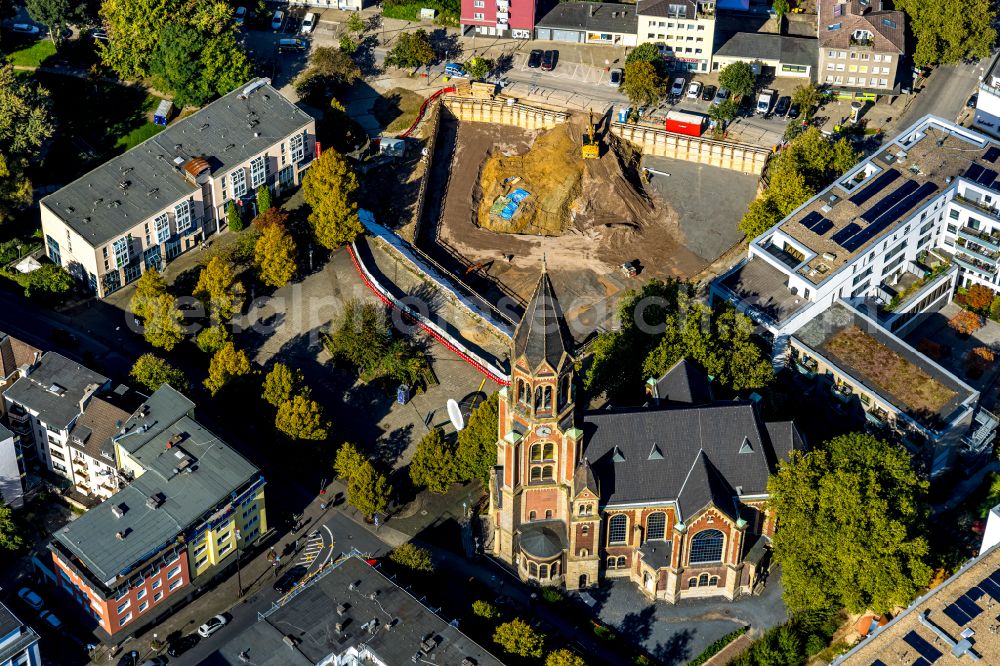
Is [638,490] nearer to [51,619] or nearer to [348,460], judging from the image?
[348,460]

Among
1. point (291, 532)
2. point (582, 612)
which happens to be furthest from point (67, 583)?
point (582, 612)

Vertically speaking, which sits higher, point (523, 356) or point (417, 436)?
point (523, 356)

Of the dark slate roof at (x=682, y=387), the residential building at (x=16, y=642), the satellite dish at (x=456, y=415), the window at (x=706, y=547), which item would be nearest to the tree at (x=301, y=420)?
the satellite dish at (x=456, y=415)

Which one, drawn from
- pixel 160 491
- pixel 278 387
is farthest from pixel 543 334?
pixel 160 491

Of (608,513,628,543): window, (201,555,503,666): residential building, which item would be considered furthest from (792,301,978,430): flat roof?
(201,555,503,666): residential building

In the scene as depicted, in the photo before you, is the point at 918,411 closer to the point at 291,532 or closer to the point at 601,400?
the point at 601,400

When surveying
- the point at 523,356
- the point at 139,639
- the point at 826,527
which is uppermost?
the point at 523,356

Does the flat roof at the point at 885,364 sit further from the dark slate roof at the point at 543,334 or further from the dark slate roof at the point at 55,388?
the dark slate roof at the point at 55,388

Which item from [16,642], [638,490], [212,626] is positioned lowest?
[212,626]
